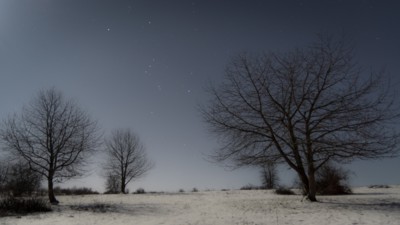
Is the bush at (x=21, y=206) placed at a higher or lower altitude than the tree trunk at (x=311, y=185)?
lower

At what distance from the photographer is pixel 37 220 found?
551 inches

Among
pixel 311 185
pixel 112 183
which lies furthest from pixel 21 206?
pixel 112 183

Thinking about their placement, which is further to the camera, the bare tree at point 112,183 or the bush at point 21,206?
the bare tree at point 112,183

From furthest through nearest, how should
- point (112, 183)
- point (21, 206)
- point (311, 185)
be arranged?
point (112, 183) < point (311, 185) < point (21, 206)

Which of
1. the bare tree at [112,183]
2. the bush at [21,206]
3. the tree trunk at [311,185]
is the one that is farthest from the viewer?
the bare tree at [112,183]

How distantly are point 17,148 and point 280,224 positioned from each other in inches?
887

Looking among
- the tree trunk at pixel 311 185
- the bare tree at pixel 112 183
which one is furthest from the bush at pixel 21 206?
the bare tree at pixel 112 183

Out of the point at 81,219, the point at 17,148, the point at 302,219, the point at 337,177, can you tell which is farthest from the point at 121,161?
the point at 302,219

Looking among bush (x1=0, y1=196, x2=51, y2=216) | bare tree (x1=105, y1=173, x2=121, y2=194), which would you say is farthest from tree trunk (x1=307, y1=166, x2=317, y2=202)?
bare tree (x1=105, y1=173, x2=121, y2=194)

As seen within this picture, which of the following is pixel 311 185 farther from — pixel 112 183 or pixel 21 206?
pixel 112 183

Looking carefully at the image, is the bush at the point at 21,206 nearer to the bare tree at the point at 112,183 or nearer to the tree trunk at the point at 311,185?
the tree trunk at the point at 311,185

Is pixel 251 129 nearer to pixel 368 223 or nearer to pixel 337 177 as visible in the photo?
pixel 368 223

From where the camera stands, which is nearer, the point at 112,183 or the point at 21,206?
the point at 21,206

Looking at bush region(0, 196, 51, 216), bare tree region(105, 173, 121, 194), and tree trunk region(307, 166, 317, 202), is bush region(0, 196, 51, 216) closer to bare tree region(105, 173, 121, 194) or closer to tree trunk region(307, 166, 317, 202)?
tree trunk region(307, 166, 317, 202)
